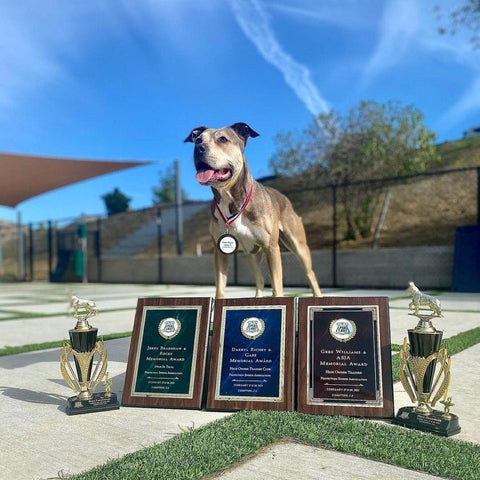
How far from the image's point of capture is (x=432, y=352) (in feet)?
8.30

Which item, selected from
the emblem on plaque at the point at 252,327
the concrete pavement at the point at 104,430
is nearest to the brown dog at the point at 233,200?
the emblem on plaque at the point at 252,327

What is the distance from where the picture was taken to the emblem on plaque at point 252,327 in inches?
116

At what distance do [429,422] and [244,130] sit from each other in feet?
7.98

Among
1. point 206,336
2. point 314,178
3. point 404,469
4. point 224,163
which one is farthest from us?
point 314,178

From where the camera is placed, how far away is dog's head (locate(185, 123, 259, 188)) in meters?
3.22

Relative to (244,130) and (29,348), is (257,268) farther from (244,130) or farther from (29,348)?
(29,348)

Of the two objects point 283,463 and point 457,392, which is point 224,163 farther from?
point 457,392

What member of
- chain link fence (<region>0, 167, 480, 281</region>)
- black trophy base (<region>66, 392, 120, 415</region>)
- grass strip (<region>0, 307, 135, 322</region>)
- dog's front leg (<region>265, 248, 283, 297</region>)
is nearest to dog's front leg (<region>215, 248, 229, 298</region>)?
dog's front leg (<region>265, 248, 283, 297</region>)

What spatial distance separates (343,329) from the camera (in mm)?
2809

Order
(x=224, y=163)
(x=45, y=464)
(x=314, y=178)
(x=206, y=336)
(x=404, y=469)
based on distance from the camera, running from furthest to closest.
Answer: (x=314, y=178) < (x=224, y=163) < (x=206, y=336) < (x=45, y=464) < (x=404, y=469)

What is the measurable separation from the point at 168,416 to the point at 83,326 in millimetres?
819

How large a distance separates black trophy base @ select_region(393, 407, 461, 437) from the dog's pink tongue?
1.99m

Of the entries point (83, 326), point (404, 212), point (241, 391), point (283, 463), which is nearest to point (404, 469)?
point (283, 463)

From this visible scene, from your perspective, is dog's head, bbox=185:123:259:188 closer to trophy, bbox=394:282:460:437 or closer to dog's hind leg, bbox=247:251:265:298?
dog's hind leg, bbox=247:251:265:298
